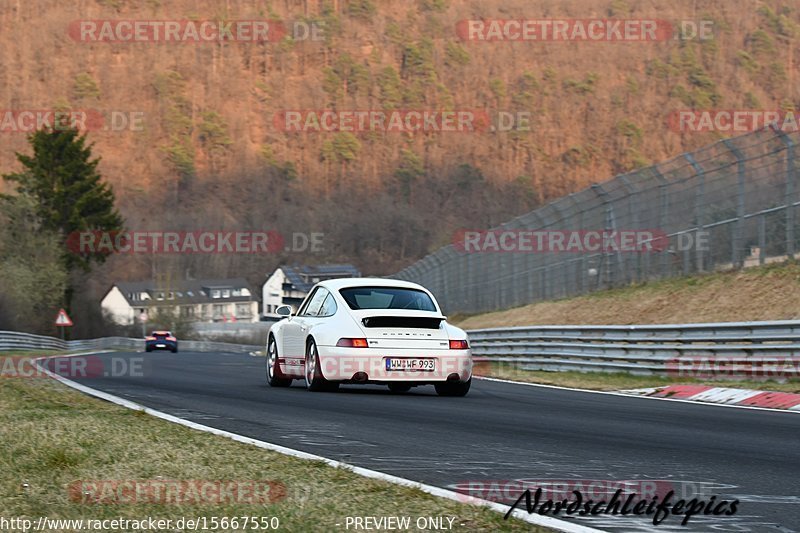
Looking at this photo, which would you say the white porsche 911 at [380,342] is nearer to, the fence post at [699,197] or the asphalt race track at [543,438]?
the asphalt race track at [543,438]

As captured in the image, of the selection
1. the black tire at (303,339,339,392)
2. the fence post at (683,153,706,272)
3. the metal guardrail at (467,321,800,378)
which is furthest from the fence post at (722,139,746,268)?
the black tire at (303,339,339,392)

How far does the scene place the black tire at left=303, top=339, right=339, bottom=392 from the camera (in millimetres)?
14352

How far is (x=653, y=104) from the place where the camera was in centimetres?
18300

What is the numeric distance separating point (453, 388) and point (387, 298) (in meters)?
1.35

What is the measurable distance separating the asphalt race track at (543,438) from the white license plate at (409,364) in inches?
16.6

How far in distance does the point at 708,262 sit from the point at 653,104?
163 metres

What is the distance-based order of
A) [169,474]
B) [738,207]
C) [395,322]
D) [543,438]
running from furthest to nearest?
1. [738,207]
2. [395,322]
3. [543,438]
4. [169,474]

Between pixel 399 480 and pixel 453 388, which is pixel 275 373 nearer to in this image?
pixel 453 388

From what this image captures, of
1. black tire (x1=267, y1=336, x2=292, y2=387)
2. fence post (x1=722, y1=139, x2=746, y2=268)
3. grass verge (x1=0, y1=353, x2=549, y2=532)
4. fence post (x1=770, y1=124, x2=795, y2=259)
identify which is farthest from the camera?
fence post (x1=722, y1=139, x2=746, y2=268)

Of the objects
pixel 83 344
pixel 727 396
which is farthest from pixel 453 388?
pixel 83 344

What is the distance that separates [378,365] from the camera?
45.6ft

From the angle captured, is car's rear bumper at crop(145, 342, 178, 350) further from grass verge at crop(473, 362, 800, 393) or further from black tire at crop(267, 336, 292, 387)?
black tire at crop(267, 336, 292, 387)

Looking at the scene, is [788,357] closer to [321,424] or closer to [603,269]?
[321,424]

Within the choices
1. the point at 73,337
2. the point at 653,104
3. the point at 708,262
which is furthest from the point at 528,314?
the point at 653,104
